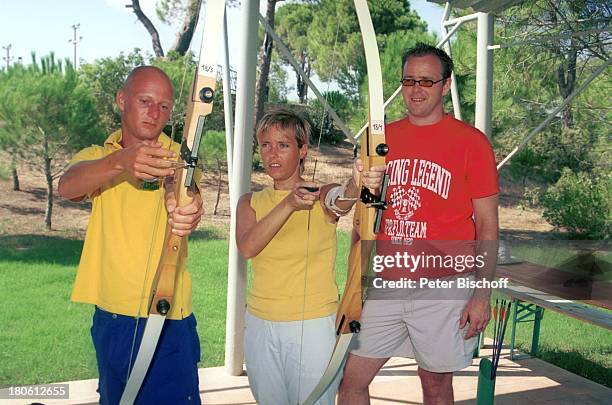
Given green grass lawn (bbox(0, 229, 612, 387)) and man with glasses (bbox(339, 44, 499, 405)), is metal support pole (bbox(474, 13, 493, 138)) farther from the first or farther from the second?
man with glasses (bbox(339, 44, 499, 405))

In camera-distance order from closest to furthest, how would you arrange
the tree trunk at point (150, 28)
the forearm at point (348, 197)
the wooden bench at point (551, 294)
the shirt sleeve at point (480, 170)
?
the forearm at point (348, 197) → the shirt sleeve at point (480, 170) → the wooden bench at point (551, 294) → the tree trunk at point (150, 28)

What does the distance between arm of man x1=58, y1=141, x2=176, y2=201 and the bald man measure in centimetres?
1

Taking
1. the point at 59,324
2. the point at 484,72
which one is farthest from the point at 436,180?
the point at 59,324

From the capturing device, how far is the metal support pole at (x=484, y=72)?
9.11 ft

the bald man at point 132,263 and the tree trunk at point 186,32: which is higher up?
the tree trunk at point 186,32

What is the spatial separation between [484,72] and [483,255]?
60.1 inches

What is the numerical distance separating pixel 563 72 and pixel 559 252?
129 cm

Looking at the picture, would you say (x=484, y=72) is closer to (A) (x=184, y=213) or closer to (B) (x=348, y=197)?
(B) (x=348, y=197)

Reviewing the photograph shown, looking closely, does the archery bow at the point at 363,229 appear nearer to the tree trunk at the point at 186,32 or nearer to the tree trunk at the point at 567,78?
the tree trunk at the point at 186,32

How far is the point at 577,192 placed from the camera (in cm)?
481

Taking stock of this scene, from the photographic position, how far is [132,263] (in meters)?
1.17

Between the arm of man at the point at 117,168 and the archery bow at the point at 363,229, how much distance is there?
41 centimetres

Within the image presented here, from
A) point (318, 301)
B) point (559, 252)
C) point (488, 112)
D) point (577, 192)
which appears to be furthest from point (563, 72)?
point (318, 301)

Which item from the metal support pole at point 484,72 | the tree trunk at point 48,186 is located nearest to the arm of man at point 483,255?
the metal support pole at point 484,72
